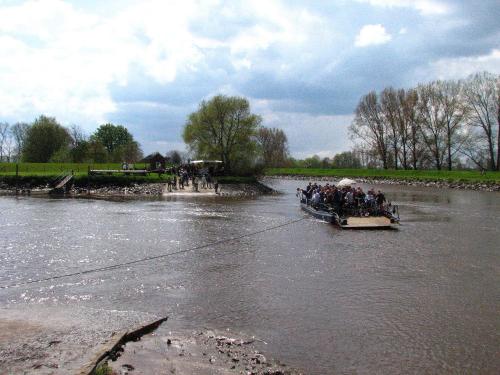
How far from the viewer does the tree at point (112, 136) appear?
4793 inches

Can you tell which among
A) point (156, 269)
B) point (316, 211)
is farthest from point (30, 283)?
point (316, 211)

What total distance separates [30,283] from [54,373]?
709 centimetres

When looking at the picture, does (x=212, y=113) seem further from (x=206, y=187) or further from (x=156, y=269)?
(x=156, y=269)

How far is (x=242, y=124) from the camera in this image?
2751 inches

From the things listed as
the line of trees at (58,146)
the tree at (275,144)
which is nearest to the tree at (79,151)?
the line of trees at (58,146)

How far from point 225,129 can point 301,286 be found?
58.5 metres

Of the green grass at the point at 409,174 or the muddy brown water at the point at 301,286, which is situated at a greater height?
the green grass at the point at 409,174

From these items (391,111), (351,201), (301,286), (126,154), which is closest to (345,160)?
(391,111)

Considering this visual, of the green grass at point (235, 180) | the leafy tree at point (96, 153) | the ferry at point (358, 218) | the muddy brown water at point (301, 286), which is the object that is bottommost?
the muddy brown water at point (301, 286)

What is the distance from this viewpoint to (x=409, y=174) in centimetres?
8369

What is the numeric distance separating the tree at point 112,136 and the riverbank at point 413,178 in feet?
137

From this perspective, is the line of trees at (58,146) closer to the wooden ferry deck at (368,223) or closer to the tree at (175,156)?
the tree at (175,156)

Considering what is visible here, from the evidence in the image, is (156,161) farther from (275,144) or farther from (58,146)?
(275,144)

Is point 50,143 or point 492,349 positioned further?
point 50,143
